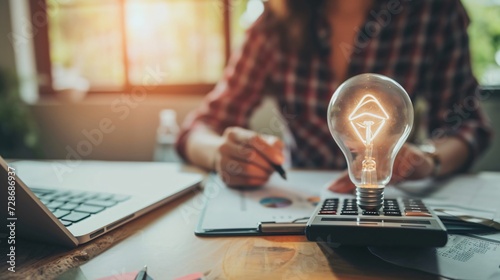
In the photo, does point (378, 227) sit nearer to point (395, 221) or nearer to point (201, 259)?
point (395, 221)

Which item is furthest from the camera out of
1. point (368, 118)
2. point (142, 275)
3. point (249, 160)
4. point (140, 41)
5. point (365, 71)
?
point (140, 41)

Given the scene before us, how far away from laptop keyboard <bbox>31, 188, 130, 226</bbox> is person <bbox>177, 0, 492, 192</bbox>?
0.87 feet

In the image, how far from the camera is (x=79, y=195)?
52 cm

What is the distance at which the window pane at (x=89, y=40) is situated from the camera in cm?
205

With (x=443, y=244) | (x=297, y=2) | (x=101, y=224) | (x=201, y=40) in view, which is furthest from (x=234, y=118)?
(x=201, y=40)

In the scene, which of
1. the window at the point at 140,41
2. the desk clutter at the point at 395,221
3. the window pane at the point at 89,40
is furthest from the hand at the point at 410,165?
the window pane at the point at 89,40

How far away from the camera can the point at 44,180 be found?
63 centimetres

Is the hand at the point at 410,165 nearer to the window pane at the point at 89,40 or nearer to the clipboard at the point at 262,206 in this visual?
the clipboard at the point at 262,206

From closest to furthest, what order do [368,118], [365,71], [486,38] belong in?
[368,118] → [365,71] → [486,38]

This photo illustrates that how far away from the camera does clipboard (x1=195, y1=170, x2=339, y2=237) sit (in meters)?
0.42

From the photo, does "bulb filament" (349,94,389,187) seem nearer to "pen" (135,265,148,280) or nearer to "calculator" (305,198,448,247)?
"calculator" (305,198,448,247)

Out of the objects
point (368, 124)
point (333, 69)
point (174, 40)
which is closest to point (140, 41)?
point (174, 40)

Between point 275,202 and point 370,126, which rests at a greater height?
point 370,126

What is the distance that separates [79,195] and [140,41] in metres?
1.62
